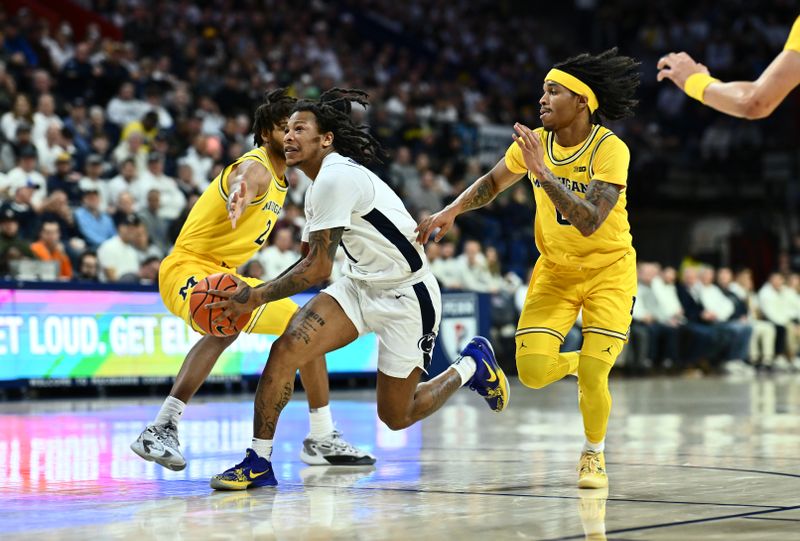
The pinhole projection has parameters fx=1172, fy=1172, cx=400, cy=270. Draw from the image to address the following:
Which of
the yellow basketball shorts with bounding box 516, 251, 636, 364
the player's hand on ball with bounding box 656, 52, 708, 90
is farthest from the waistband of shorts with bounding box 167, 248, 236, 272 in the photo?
the player's hand on ball with bounding box 656, 52, 708, 90

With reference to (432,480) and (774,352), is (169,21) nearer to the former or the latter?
(774,352)

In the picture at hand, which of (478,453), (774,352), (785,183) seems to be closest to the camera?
(478,453)

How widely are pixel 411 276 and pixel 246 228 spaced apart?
1177 millimetres

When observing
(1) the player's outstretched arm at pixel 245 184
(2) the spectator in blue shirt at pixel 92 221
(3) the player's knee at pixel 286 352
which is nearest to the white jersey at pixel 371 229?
(1) the player's outstretched arm at pixel 245 184

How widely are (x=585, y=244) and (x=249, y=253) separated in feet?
6.80

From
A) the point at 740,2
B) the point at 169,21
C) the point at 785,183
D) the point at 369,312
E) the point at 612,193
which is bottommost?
the point at 369,312

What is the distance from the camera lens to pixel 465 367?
22.5ft

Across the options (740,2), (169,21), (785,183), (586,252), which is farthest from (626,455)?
(740,2)

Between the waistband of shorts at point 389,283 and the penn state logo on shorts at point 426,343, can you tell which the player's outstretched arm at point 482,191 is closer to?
the waistband of shorts at point 389,283

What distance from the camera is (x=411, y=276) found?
6246 mm

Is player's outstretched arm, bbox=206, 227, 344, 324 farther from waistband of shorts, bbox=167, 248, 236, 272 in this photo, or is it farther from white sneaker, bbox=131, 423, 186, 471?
waistband of shorts, bbox=167, 248, 236, 272

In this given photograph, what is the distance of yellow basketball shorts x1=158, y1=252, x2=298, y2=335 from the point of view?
6691mm

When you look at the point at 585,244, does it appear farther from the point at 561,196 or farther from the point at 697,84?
the point at 697,84

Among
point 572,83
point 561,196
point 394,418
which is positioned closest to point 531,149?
point 561,196
